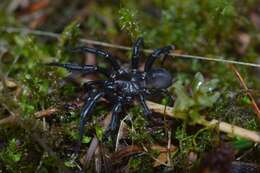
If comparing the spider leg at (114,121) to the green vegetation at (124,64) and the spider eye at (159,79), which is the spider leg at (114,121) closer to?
the green vegetation at (124,64)

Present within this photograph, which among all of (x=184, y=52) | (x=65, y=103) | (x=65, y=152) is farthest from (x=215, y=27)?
(x=65, y=152)

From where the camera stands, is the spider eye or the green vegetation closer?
the green vegetation

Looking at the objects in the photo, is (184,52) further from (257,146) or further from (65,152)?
(65,152)

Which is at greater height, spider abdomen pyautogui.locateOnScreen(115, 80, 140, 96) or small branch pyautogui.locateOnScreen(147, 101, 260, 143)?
spider abdomen pyautogui.locateOnScreen(115, 80, 140, 96)

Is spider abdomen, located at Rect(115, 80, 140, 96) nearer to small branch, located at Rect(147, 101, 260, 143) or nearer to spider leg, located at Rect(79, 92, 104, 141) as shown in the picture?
spider leg, located at Rect(79, 92, 104, 141)

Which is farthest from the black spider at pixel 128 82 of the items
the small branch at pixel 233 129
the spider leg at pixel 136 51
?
the small branch at pixel 233 129

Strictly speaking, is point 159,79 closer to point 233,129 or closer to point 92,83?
point 92,83

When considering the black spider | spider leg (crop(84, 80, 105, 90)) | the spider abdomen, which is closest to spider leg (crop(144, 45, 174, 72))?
the black spider
